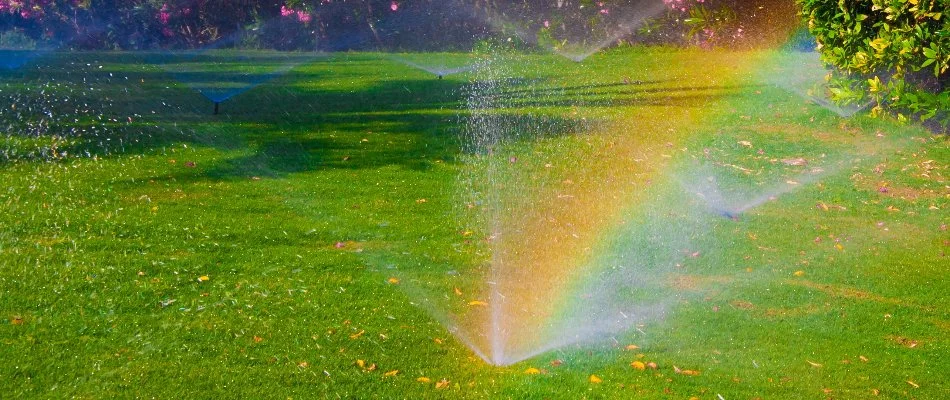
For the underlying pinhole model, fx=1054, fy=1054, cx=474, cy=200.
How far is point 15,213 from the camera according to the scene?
270 inches

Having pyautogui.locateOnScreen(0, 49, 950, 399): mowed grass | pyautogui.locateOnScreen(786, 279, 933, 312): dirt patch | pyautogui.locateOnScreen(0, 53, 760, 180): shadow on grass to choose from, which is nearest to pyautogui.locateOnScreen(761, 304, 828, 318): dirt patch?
pyautogui.locateOnScreen(0, 49, 950, 399): mowed grass

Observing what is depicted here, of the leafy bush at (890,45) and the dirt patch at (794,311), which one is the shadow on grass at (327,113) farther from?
the dirt patch at (794,311)

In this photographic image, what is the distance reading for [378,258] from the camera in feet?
20.4

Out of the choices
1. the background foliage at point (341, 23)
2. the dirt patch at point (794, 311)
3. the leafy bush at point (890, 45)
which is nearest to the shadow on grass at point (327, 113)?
the leafy bush at point (890, 45)

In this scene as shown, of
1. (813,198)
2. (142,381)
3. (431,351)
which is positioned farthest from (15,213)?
(813,198)

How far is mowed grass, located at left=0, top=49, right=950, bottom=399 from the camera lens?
4578 mm

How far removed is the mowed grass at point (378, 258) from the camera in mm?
4578

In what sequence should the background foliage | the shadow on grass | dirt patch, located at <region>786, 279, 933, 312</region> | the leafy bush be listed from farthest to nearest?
the background foliage, the shadow on grass, the leafy bush, dirt patch, located at <region>786, 279, 933, 312</region>

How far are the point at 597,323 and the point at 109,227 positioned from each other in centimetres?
326

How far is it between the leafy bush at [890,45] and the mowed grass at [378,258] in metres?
0.77

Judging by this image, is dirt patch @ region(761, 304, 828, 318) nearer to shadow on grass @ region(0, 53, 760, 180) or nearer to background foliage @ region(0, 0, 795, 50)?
shadow on grass @ region(0, 53, 760, 180)

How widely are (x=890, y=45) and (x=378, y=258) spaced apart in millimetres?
3829

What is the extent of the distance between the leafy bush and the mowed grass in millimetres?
766

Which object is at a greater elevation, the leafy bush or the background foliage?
the leafy bush
